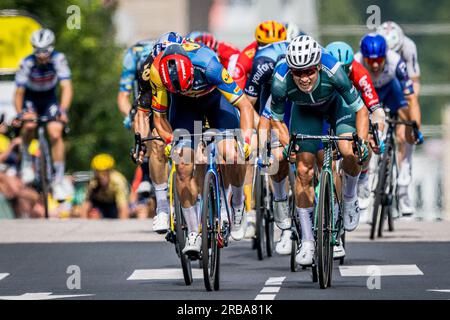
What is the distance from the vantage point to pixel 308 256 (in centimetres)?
1548

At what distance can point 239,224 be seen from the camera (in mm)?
16938

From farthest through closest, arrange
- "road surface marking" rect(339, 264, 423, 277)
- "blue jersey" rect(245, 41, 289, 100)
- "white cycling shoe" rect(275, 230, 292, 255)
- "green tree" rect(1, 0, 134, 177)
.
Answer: "green tree" rect(1, 0, 134, 177)
"blue jersey" rect(245, 41, 289, 100)
"white cycling shoe" rect(275, 230, 292, 255)
"road surface marking" rect(339, 264, 423, 277)

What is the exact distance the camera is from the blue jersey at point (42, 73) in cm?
2372

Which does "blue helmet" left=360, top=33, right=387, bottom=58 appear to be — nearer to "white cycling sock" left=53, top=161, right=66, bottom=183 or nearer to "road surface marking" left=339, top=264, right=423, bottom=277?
"road surface marking" left=339, top=264, right=423, bottom=277

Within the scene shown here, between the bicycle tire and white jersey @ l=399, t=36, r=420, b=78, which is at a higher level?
white jersey @ l=399, t=36, r=420, b=78

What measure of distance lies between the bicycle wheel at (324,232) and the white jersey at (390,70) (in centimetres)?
567

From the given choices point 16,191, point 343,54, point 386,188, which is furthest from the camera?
point 16,191

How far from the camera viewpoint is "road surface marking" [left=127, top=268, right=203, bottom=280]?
16734mm

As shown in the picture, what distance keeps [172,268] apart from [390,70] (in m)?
4.45

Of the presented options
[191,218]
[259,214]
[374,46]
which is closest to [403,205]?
[374,46]

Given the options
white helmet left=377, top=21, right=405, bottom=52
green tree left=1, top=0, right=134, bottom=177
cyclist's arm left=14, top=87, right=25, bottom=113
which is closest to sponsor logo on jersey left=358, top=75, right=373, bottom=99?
white helmet left=377, top=21, right=405, bottom=52

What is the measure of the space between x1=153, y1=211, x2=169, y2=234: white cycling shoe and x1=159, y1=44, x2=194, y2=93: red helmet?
182 centimetres

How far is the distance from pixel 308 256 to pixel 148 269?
8.25 feet

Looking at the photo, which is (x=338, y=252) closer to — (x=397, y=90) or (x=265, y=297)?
(x=265, y=297)
